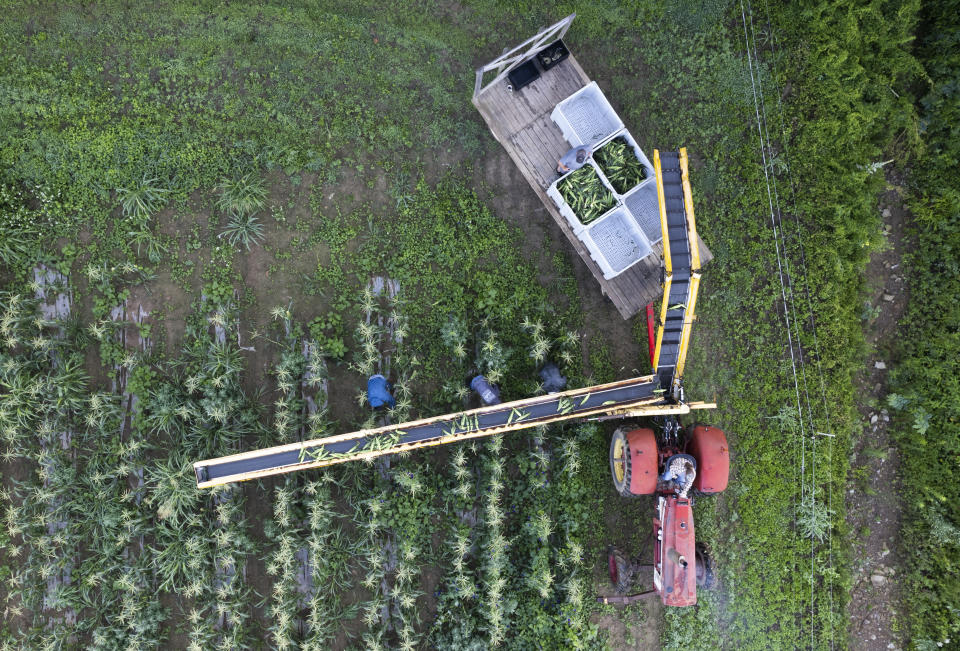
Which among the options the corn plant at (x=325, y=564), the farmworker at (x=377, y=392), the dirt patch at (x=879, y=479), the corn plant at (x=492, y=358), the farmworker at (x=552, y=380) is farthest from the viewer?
the dirt patch at (x=879, y=479)

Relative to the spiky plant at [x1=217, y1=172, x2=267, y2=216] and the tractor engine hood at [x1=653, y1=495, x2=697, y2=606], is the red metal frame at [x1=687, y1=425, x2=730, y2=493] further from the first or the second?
the spiky plant at [x1=217, y1=172, x2=267, y2=216]

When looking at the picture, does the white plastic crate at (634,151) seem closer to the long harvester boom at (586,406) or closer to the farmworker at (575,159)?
the farmworker at (575,159)

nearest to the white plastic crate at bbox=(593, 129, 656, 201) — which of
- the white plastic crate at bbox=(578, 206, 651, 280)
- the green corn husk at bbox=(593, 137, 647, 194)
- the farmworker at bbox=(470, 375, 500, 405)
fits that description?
the green corn husk at bbox=(593, 137, 647, 194)

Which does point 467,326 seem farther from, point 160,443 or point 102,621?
point 102,621

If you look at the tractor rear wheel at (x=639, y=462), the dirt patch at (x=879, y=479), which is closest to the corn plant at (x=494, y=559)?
the tractor rear wheel at (x=639, y=462)

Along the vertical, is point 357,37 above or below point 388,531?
above

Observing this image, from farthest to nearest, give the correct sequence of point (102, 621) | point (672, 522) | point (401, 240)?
1. point (401, 240)
2. point (102, 621)
3. point (672, 522)

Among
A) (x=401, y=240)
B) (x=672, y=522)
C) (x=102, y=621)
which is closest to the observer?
(x=672, y=522)

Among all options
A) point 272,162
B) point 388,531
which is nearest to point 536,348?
point 388,531

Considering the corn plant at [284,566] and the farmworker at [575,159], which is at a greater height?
the farmworker at [575,159]
